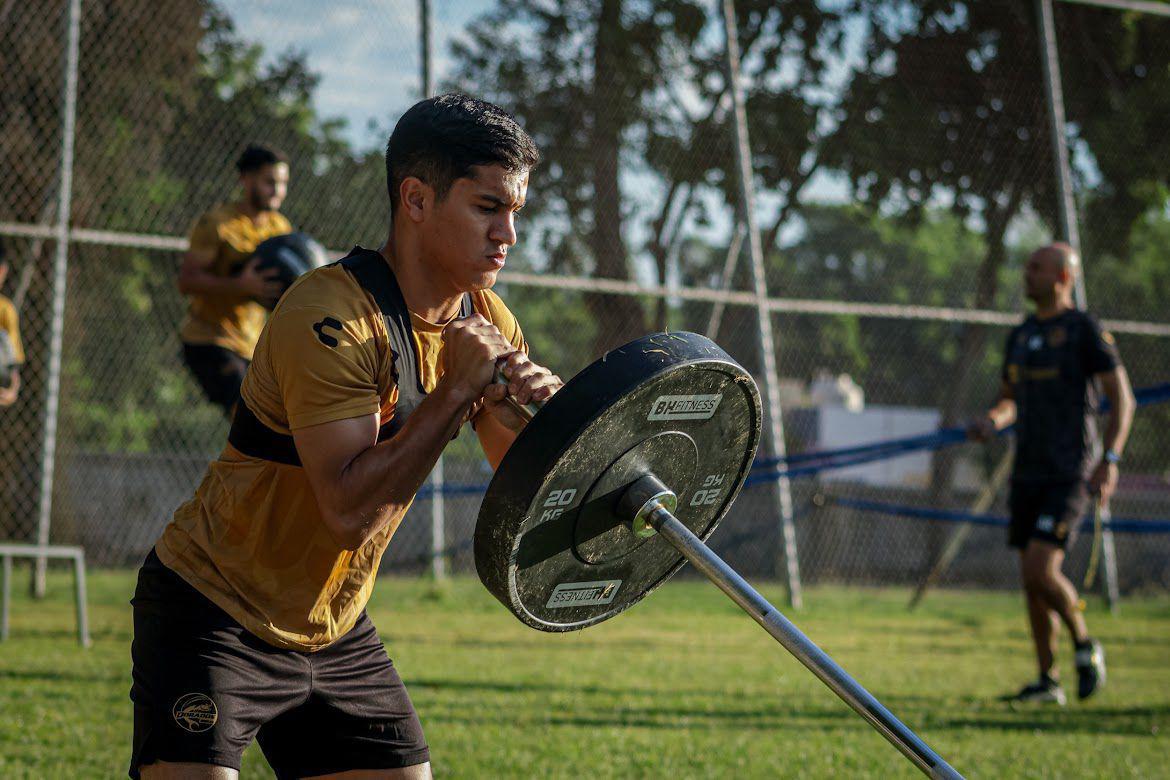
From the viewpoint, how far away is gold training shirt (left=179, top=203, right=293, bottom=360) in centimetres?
640

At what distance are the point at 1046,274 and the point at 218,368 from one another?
458cm

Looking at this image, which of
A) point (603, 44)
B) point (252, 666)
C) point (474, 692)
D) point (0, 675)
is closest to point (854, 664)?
point (474, 692)

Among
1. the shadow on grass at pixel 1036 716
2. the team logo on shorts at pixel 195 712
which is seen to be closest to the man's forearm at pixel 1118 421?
the shadow on grass at pixel 1036 716

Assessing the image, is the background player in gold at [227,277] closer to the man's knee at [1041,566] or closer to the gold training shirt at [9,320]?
the gold training shirt at [9,320]

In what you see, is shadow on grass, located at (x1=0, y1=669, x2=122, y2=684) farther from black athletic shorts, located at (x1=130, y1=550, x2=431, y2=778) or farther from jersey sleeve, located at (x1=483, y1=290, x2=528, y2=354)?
jersey sleeve, located at (x1=483, y1=290, x2=528, y2=354)

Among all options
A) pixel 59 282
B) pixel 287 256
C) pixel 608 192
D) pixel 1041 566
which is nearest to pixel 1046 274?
pixel 1041 566

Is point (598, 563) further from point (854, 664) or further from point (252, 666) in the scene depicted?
point (854, 664)

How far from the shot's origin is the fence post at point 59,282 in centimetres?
711

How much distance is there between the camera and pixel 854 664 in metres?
6.23

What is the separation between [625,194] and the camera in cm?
910

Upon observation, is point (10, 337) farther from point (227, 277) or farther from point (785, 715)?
point (785, 715)

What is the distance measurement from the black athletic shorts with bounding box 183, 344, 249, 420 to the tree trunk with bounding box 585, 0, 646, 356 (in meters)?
3.27

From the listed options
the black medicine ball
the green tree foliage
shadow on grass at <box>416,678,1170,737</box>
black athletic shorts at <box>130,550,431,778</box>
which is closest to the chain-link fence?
the green tree foliage

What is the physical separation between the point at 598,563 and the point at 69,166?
637 centimetres
